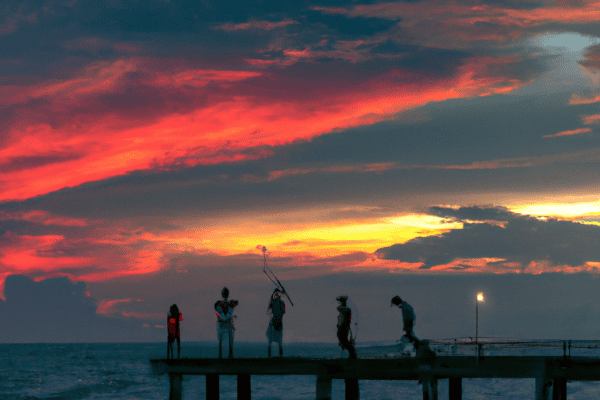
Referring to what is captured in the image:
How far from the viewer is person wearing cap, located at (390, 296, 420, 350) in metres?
20.4

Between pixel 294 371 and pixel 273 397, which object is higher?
pixel 294 371

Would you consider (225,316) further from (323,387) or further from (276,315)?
(323,387)

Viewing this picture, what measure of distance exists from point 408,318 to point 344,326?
5.96 feet

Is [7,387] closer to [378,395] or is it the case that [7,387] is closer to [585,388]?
[378,395]

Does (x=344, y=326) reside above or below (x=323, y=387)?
above

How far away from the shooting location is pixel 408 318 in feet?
67.1

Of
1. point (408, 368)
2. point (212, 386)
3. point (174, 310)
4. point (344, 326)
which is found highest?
point (174, 310)

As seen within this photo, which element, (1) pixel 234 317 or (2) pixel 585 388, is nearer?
(1) pixel 234 317

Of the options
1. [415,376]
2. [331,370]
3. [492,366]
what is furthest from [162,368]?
[492,366]

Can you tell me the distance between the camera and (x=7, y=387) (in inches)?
3329

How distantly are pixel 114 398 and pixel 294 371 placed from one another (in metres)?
56.4

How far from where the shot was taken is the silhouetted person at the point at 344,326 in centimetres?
2038

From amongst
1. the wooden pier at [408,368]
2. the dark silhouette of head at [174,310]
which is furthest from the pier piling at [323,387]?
the dark silhouette of head at [174,310]

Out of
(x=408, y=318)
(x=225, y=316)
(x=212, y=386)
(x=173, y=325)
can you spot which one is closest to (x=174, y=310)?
(x=173, y=325)
